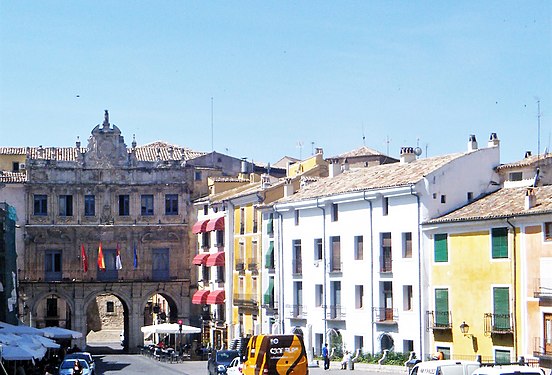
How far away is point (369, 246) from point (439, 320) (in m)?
6.78

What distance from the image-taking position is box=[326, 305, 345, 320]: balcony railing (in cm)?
5635

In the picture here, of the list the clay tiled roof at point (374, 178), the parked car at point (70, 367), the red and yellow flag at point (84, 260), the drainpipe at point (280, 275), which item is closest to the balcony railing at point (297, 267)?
the drainpipe at point (280, 275)

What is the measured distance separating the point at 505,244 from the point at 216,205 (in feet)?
113

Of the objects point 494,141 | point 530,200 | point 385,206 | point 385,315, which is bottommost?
point 385,315

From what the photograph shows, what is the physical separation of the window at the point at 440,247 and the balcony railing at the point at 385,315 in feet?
12.9

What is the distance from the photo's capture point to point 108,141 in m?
80.7

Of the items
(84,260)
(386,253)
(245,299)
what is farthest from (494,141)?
(84,260)

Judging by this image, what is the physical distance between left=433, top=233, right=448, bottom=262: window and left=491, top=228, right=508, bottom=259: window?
11.6 feet

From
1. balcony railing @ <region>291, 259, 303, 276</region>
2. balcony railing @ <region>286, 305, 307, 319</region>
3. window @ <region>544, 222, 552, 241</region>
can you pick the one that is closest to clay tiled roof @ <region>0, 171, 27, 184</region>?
balcony railing @ <region>291, 259, 303, 276</region>

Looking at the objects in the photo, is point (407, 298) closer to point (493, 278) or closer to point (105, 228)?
point (493, 278)

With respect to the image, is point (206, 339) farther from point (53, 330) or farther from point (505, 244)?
point (505, 244)

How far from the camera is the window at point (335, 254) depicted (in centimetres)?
5709

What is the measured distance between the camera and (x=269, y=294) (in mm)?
64875

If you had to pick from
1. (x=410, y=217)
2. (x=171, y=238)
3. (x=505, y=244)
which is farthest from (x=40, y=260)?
(x=505, y=244)
